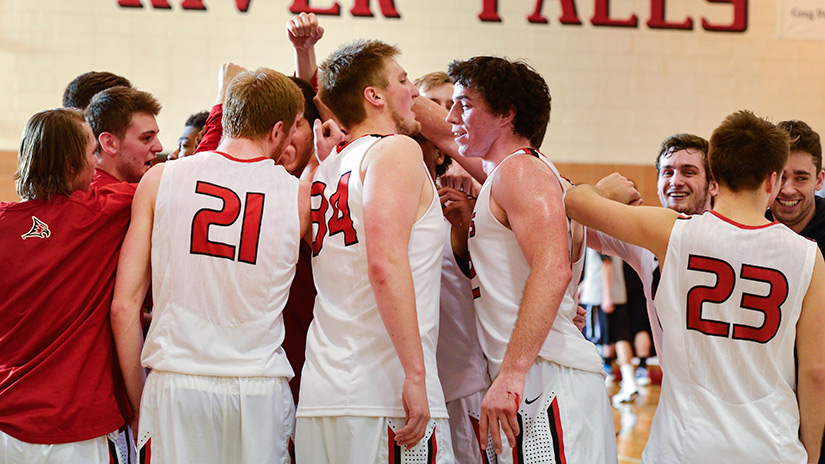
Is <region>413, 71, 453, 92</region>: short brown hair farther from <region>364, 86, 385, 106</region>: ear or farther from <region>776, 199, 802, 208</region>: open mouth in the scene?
<region>776, 199, 802, 208</region>: open mouth

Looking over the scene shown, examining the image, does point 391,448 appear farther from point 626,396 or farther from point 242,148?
point 626,396

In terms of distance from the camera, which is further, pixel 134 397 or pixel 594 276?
pixel 594 276

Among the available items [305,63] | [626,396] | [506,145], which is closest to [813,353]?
[506,145]

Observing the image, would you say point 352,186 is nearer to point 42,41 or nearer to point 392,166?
point 392,166

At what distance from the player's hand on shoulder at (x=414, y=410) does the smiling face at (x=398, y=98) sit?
1069mm

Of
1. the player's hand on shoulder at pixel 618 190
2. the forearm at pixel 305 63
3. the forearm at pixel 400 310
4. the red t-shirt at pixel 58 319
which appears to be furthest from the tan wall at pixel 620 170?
the red t-shirt at pixel 58 319

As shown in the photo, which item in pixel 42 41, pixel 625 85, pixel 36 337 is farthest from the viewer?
pixel 625 85

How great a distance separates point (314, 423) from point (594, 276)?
28.1 feet

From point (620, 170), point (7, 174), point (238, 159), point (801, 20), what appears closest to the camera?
point (238, 159)

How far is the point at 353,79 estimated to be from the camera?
3045 millimetres

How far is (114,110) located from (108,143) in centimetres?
16

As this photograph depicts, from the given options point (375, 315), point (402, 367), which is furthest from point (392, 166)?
point (402, 367)

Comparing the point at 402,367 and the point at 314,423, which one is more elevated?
the point at 402,367

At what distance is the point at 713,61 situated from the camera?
10523mm
